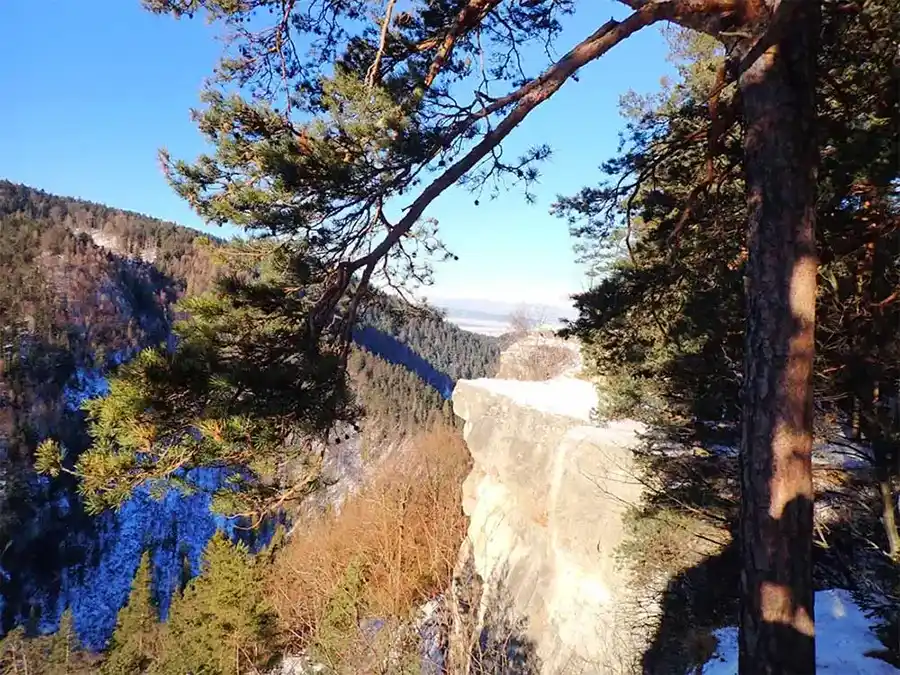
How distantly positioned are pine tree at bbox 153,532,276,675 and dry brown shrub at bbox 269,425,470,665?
2.58 feet

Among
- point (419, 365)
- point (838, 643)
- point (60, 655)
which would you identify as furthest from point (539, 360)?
point (419, 365)

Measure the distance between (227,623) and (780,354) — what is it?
15.8 metres

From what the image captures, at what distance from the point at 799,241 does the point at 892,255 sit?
74.3 inches

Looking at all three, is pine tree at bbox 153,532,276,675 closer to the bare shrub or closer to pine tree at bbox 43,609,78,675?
pine tree at bbox 43,609,78,675

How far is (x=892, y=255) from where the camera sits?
345cm

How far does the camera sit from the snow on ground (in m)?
3.33

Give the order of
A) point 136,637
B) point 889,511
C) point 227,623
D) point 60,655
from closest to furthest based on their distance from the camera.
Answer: point 889,511
point 227,623
point 60,655
point 136,637

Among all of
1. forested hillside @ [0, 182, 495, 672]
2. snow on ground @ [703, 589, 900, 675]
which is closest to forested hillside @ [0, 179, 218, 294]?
forested hillside @ [0, 182, 495, 672]

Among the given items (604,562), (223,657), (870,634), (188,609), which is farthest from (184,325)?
(188,609)

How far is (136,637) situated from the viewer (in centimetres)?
1852

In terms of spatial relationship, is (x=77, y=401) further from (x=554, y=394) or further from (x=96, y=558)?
(x=554, y=394)

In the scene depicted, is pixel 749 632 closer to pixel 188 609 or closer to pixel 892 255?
pixel 892 255

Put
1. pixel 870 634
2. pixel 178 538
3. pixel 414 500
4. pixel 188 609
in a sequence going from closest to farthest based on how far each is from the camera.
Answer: pixel 870 634 → pixel 414 500 → pixel 188 609 → pixel 178 538

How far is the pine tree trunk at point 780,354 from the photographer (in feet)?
6.84
